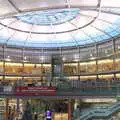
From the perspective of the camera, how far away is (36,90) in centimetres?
3659

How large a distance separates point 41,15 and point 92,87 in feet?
46.2

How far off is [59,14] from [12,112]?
1693cm

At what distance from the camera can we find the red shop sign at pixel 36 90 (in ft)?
120

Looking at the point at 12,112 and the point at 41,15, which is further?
the point at 12,112

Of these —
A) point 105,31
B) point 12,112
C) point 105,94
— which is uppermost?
point 105,31

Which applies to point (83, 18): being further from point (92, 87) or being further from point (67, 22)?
point (92, 87)

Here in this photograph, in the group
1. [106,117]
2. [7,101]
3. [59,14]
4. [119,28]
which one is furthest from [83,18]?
[106,117]

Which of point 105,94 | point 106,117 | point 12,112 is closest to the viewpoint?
point 106,117

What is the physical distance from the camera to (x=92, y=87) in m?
35.6

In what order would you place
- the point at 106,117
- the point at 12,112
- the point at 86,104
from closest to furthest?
the point at 106,117 → the point at 86,104 → the point at 12,112

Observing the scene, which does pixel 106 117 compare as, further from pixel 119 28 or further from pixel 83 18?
pixel 119 28

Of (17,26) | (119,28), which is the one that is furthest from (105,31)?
(17,26)

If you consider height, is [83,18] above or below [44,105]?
above

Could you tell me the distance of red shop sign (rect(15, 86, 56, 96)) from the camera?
120ft
